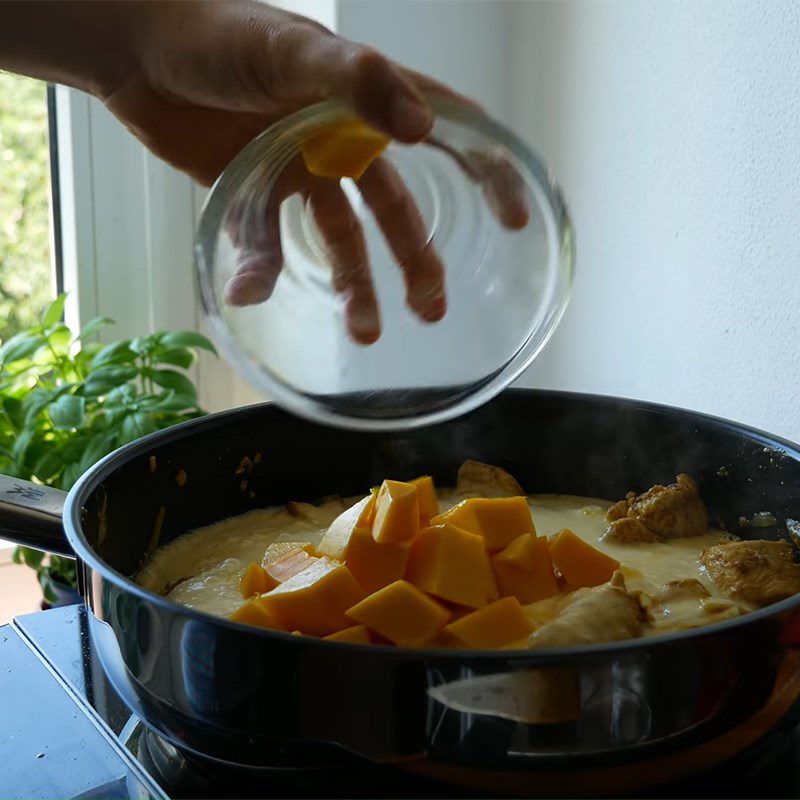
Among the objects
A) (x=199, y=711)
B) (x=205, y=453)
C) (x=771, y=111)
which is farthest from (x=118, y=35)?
(x=771, y=111)

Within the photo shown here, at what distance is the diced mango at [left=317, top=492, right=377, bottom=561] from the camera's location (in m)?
0.91

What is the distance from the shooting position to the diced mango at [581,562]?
92 cm

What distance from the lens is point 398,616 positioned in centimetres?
75

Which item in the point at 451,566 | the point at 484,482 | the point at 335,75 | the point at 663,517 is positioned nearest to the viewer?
the point at 335,75

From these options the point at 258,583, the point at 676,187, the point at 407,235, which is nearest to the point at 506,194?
the point at 407,235

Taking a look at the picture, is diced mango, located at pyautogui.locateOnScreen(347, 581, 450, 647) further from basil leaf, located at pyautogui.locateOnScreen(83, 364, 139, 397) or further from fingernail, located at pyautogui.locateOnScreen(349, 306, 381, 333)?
basil leaf, located at pyautogui.locateOnScreen(83, 364, 139, 397)

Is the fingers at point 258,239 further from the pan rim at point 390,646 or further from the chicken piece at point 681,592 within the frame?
the chicken piece at point 681,592

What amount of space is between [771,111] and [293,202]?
2.29ft

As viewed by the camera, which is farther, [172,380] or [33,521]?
[172,380]

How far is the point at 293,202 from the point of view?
870mm

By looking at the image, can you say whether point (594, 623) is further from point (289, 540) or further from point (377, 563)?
point (289, 540)

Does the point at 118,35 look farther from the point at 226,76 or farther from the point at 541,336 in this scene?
the point at 541,336

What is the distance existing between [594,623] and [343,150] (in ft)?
1.38

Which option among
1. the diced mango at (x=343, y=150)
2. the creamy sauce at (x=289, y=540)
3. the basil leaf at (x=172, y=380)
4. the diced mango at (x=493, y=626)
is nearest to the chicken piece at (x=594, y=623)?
the diced mango at (x=493, y=626)
